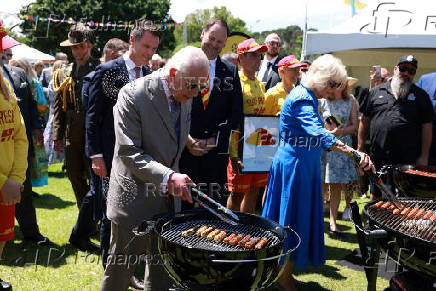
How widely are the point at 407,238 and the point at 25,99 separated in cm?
417

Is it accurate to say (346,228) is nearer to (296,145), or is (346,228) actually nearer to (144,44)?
(296,145)

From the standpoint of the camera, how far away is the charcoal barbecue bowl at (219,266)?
1.99 meters

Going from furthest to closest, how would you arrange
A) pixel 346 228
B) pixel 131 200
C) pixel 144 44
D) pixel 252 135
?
pixel 346 228, pixel 252 135, pixel 144 44, pixel 131 200

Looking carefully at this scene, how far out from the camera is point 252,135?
15.7 feet

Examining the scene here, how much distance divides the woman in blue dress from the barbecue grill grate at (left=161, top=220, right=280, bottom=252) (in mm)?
1178

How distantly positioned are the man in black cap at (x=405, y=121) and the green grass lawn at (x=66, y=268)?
127 centimetres

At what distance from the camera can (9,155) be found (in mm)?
3113

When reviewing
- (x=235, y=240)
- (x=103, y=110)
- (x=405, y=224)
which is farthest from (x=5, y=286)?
(x=405, y=224)

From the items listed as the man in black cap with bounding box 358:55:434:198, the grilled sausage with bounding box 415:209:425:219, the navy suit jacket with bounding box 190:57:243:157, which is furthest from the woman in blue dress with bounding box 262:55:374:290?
the man in black cap with bounding box 358:55:434:198

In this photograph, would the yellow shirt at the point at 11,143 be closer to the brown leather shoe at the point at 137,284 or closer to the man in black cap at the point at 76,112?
the brown leather shoe at the point at 137,284

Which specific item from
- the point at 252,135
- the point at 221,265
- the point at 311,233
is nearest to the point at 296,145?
the point at 311,233

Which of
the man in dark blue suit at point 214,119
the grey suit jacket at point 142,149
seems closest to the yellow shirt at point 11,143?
the grey suit jacket at point 142,149

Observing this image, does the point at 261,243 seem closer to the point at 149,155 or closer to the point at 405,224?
the point at 149,155

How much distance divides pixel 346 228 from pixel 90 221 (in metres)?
3.49
